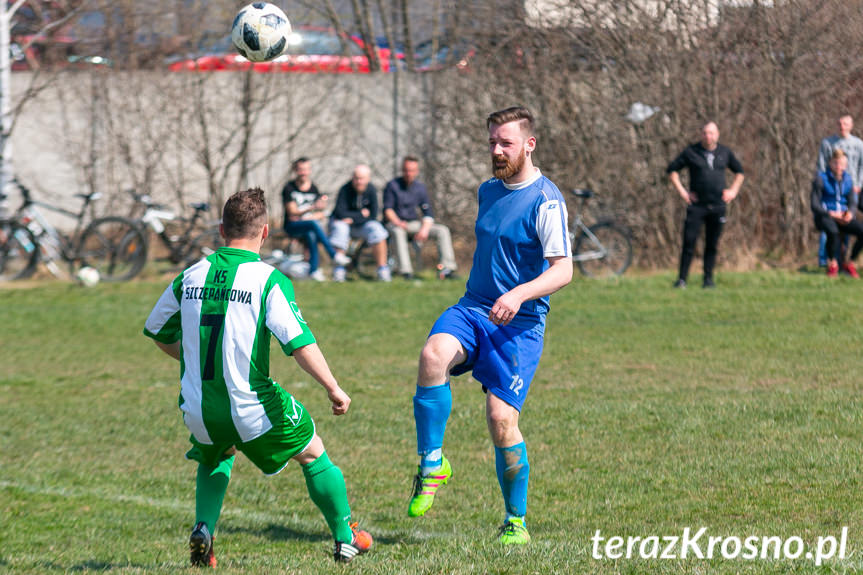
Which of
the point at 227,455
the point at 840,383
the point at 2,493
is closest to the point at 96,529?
the point at 2,493

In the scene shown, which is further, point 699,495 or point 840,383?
point 840,383

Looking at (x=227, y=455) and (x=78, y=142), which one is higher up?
(x=78, y=142)

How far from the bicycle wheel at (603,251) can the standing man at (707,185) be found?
1.73 meters

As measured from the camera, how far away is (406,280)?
15.1 meters

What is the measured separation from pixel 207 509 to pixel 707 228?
10.3 meters

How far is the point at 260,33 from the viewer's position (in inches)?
302

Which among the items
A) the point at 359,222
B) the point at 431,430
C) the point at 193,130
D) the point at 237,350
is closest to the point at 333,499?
the point at 431,430

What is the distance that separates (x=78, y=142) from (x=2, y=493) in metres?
12.6

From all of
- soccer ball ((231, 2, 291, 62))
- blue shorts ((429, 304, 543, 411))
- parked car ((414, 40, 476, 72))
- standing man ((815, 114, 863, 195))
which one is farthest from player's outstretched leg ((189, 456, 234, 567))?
parked car ((414, 40, 476, 72))

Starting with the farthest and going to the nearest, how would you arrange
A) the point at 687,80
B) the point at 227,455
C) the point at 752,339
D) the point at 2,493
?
the point at 687,80, the point at 752,339, the point at 2,493, the point at 227,455

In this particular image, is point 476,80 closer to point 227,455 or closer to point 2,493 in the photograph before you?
point 2,493

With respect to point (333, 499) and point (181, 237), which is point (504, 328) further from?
point (181, 237)

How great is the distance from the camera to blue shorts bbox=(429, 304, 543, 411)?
5148 millimetres

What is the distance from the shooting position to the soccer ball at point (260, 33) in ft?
24.8
